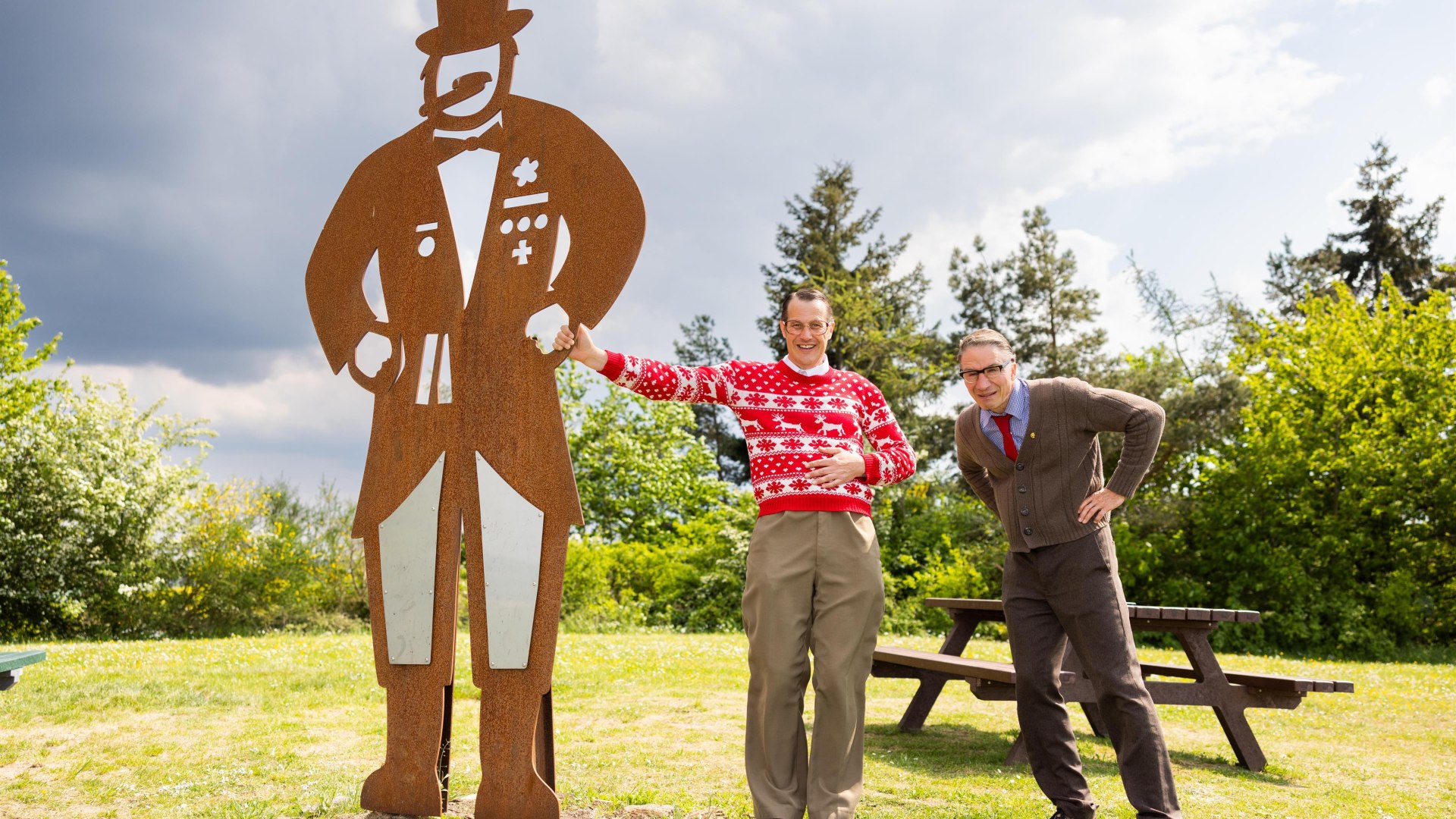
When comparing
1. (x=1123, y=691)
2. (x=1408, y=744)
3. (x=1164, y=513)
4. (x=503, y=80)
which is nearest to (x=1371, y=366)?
(x=1164, y=513)

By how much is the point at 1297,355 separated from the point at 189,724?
1768 centimetres

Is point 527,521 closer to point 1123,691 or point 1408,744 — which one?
point 1123,691

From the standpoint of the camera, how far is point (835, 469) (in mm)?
3240

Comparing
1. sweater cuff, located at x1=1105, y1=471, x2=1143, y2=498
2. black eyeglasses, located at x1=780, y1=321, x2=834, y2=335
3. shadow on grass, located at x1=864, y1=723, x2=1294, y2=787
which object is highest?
black eyeglasses, located at x1=780, y1=321, x2=834, y2=335

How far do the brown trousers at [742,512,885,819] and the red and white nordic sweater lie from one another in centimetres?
11

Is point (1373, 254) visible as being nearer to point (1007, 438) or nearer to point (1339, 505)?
point (1339, 505)

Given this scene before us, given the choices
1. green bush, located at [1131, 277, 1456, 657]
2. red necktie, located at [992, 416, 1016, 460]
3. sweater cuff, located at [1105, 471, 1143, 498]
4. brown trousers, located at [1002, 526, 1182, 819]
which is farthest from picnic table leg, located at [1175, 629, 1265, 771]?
green bush, located at [1131, 277, 1456, 657]

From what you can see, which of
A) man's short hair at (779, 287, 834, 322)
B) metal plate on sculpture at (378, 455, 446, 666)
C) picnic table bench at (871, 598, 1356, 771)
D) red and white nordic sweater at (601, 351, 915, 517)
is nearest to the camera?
red and white nordic sweater at (601, 351, 915, 517)

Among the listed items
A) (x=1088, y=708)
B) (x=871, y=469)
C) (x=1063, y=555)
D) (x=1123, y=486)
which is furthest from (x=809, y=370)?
(x=1088, y=708)

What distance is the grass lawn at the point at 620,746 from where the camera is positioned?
4012mm

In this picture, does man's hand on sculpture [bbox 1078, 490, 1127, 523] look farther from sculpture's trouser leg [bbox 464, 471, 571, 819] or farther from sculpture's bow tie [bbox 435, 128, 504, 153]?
sculpture's bow tie [bbox 435, 128, 504, 153]

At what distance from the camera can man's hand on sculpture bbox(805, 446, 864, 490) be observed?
3.24 metres

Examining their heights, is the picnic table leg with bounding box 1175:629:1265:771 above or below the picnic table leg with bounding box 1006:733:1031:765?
above

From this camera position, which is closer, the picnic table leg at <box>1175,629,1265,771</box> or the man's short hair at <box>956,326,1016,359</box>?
the man's short hair at <box>956,326,1016,359</box>
